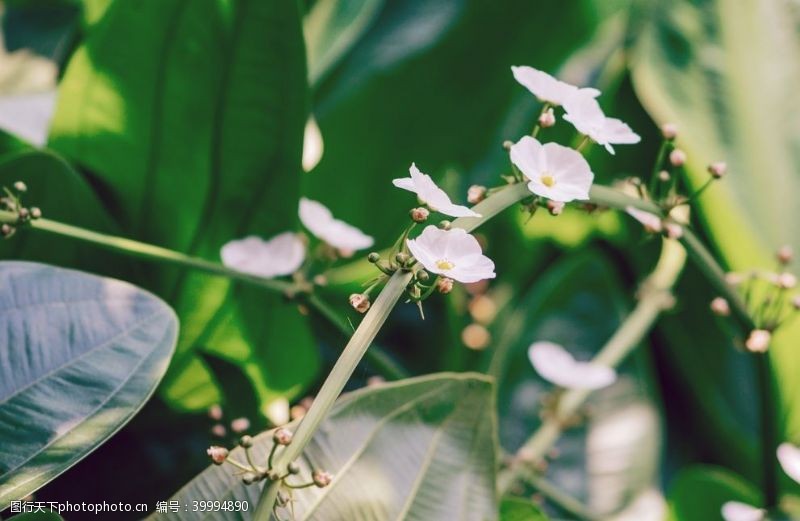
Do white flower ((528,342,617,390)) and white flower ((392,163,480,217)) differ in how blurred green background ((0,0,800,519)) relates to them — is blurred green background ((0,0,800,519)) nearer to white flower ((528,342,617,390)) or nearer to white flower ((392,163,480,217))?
white flower ((528,342,617,390))

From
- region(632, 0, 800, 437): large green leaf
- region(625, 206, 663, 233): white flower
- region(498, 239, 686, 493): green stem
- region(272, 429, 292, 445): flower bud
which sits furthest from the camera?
region(632, 0, 800, 437): large green leaf

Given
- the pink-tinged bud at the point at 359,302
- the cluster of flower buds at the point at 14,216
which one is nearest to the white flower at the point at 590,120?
the pink-tinged bud at the point at 359,302

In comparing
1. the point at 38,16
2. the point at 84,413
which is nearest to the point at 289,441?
the point at 84,413

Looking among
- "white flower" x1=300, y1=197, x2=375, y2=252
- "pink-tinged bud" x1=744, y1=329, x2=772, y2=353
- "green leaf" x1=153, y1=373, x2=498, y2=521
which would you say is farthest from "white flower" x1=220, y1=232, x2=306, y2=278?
"pink-tinged bud" x1=744, y1=329, x2=772, y2=353

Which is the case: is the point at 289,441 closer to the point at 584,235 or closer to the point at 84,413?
the point at 84,413

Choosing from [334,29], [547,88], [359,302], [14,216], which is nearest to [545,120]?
[547,88]

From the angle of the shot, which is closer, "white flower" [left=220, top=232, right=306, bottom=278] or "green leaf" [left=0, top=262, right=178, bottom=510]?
"green leaf" [left=0, top=262, right=178, bottom=510]

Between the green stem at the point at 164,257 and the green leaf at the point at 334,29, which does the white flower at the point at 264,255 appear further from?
the green leaf at the point at 334,29

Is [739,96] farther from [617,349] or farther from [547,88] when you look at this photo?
[547,88]
